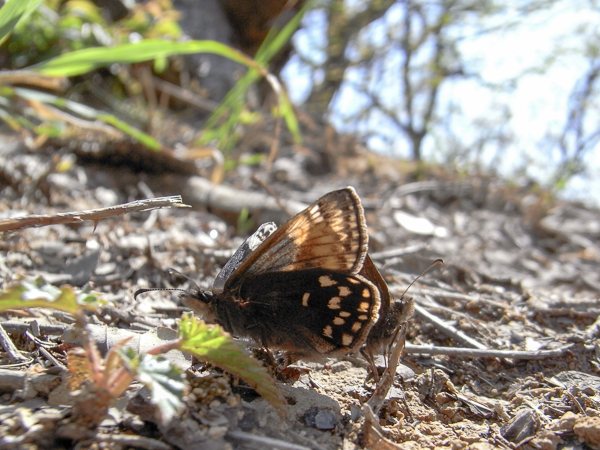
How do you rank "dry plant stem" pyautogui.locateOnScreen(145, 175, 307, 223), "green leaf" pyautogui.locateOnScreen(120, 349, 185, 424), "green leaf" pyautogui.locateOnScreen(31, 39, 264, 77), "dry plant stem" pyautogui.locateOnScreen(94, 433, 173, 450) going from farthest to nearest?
"dry plant stem" pyautogui.locateOnScreen(145, 175, 307, 223), "green leaf" pyautogui.locateOnScreen(31, 39, 264, 77), "dry plant stem" pyautogui.locateOnScreen(94, 433, 173, 450), "green leaf" pyautogui.locateOnScreen(120, 349, 185, 424)

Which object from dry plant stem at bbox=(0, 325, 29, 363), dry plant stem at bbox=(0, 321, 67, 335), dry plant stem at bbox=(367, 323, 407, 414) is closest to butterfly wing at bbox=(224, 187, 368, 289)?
dry plant stem at bbox=(367, 323, 407, 414)

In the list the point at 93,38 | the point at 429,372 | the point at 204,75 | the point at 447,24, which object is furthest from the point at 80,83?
the point at 447,24

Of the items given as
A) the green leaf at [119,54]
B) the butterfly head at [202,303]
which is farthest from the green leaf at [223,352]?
the green leaf at [119,54]

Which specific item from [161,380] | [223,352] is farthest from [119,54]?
[161,380]

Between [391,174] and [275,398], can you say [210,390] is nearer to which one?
[275,398]

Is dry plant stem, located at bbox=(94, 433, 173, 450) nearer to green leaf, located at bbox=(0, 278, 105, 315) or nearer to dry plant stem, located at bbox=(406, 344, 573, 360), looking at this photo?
green leaf, located at bbox=(0, 278, 105, 315)

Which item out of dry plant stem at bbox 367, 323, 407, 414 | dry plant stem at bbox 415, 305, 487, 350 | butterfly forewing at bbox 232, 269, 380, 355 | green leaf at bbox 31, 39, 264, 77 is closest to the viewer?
dry plant stem at bbox 367, 323, 407, 414
